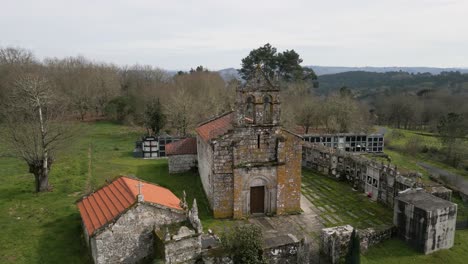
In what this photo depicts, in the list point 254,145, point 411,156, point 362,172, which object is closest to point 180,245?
point 254,145

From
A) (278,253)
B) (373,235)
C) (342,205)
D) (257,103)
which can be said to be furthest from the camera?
(342,205)

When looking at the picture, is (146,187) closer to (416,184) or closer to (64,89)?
(416,184)

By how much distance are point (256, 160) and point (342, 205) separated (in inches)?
307

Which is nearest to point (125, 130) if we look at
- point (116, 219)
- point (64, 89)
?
point (64, 89)

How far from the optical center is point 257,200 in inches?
957

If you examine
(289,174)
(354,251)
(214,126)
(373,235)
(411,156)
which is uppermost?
(214,126)

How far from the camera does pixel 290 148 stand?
945 inches

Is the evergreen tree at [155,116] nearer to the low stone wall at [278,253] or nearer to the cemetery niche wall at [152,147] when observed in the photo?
the cemetery niche wall at [152,147]

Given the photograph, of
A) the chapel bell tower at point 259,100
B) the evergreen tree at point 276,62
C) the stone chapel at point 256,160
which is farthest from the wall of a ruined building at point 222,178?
the evergreen tree at point 276,62

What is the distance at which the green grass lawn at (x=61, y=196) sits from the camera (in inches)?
745

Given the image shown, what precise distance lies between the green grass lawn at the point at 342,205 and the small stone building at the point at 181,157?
35.3ft

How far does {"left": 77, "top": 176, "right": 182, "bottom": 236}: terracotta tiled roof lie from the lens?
17.2 meters

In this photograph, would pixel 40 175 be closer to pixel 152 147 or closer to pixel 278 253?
pixel 152 147

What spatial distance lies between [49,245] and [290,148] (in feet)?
50.8
